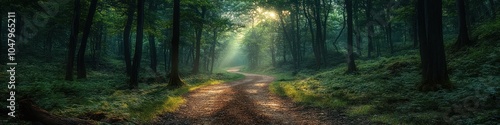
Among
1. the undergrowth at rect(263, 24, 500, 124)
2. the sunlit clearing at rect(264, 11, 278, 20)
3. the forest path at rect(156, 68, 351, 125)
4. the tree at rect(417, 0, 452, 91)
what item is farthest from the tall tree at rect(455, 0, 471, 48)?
the sunlit clearing at rect(264, 11, 278, 20)

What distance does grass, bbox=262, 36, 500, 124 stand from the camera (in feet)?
26.5

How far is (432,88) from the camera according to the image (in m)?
11.4

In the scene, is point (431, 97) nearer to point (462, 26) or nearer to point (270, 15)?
point (462, 26)

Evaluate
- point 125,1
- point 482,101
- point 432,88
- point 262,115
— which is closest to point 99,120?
point 262,115

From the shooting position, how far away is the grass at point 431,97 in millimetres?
8078

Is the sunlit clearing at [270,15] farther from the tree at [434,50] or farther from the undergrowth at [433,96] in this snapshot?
the tree at [434,50]

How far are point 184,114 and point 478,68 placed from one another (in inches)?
517

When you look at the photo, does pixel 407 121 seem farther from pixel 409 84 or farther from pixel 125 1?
pixel 125 1

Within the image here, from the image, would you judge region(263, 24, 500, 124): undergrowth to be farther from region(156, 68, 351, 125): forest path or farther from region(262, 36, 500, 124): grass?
region(156, 68, 351, 125): forest path

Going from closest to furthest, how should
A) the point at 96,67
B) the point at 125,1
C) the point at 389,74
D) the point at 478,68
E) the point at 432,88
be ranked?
the point at 432,88 < the point at 478,68 < the point at 389,74 < the point at 125,1 < the point at 96,67

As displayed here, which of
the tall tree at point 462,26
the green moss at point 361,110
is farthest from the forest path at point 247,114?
the tall tree at point 462,26

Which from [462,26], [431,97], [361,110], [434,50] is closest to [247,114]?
[361,110]

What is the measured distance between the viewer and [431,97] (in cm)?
1045

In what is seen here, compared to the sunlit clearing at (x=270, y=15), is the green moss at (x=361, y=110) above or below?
below
